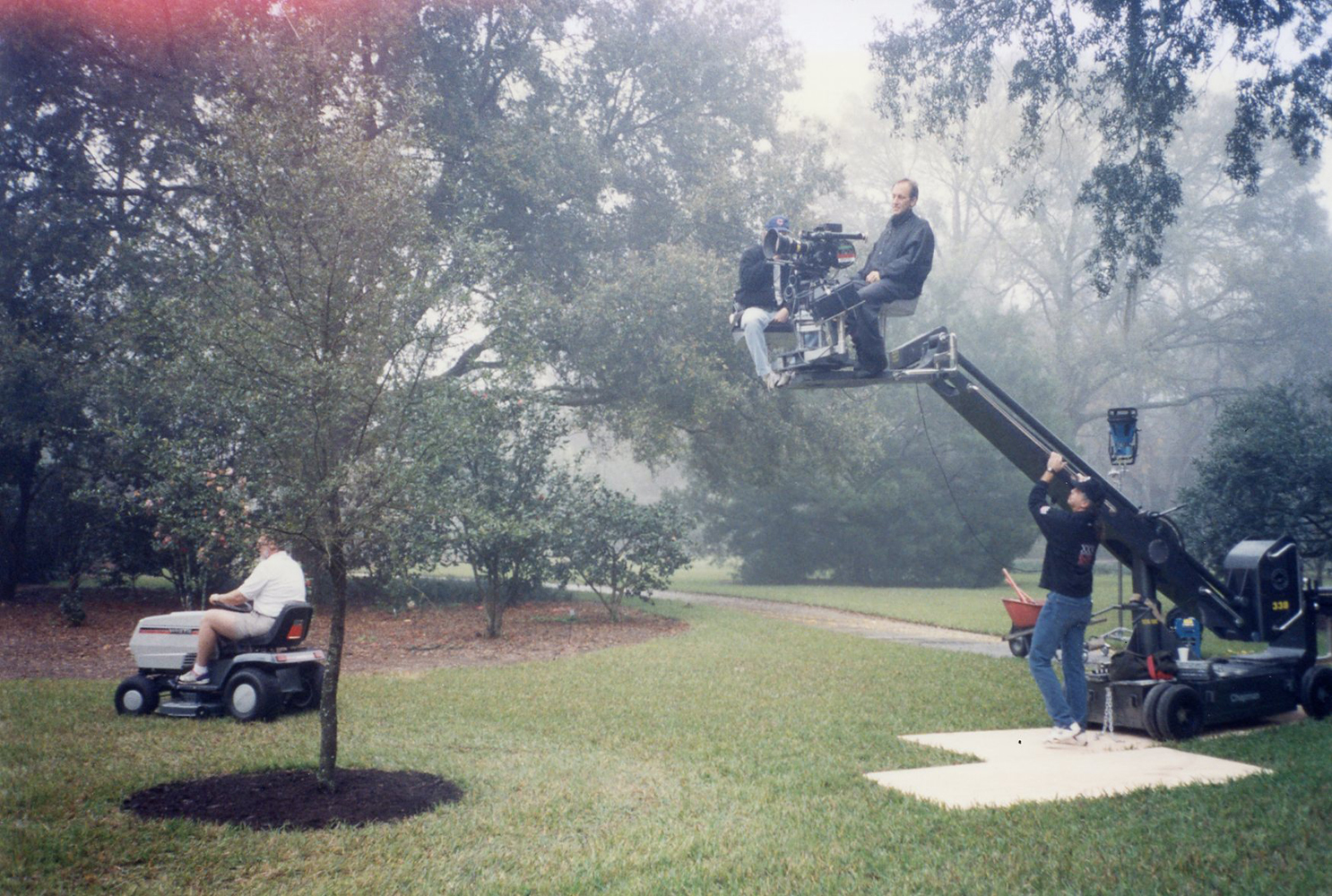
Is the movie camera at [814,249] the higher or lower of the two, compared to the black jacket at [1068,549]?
higher

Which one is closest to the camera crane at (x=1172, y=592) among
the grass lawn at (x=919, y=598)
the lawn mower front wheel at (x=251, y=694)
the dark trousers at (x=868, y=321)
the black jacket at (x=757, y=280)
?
the dark trousers at (x=868, y=321)

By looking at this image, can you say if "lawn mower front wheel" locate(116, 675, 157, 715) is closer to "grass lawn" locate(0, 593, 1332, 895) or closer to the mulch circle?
"grass lawn" locate(0, 593, 1332, 895)

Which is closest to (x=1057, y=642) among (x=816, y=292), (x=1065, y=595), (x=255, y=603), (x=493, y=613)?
(x=1065, y=595)

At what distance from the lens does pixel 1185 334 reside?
36.3 metres

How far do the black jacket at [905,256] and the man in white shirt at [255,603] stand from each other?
5070 millimetres

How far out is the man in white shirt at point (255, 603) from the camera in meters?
7.67

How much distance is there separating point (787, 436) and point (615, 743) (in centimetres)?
1253

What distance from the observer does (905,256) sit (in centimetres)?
675

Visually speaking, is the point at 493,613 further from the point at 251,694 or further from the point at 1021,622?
the point at 1021,622

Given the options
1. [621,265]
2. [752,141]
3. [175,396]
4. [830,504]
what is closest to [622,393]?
[621,265]

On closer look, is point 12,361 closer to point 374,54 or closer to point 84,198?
point 84,198

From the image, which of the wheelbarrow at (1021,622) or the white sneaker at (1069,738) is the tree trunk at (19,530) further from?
the white sneaker at (1069,738)

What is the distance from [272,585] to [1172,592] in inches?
299

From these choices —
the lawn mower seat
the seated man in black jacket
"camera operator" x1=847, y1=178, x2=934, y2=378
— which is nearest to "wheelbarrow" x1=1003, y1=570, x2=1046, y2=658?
the seated man in black jacket
